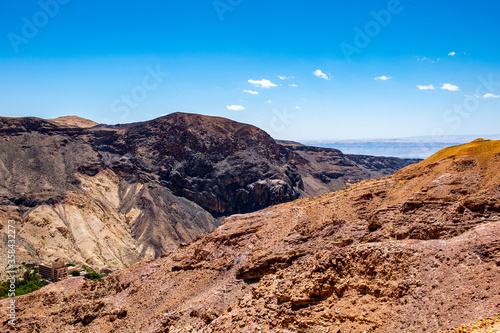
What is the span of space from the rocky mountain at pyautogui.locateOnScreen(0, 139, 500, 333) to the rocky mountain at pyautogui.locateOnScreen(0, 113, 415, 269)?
152 feet

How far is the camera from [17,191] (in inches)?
3366

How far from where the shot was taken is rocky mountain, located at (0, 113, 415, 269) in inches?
3091

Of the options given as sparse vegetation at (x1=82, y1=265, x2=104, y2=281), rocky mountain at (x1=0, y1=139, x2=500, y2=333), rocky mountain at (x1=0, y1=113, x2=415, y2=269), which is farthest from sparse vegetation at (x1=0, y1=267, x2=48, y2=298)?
rocky mountain at (x1=0, y1=139, x2=500, y2=333)

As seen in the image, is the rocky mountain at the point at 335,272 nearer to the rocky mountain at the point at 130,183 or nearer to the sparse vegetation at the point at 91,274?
the sparse vegetation at the point at 91,274

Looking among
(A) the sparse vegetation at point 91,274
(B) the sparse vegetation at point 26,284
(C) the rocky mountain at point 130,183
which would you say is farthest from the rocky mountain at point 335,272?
(C) the rocky mountain at point 130,183

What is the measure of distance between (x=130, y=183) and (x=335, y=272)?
9980 centimetres

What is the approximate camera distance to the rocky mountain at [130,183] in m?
78.5

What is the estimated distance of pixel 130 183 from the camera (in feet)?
361

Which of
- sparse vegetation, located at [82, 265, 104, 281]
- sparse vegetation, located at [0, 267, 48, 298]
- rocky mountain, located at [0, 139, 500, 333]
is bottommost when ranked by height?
sparse vegetation, located at [82, 265, 104, 281]

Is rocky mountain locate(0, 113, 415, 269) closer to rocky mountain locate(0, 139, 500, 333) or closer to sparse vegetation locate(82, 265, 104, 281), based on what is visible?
sparse vegetation locate(82, 265, 104, 281)

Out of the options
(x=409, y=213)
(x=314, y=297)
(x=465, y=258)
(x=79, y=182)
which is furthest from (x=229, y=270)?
(x=79, y=182)

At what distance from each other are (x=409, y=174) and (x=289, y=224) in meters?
10.7

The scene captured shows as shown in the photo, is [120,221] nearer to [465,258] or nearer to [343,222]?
[343,222]

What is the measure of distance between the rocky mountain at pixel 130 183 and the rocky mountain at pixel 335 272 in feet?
152
